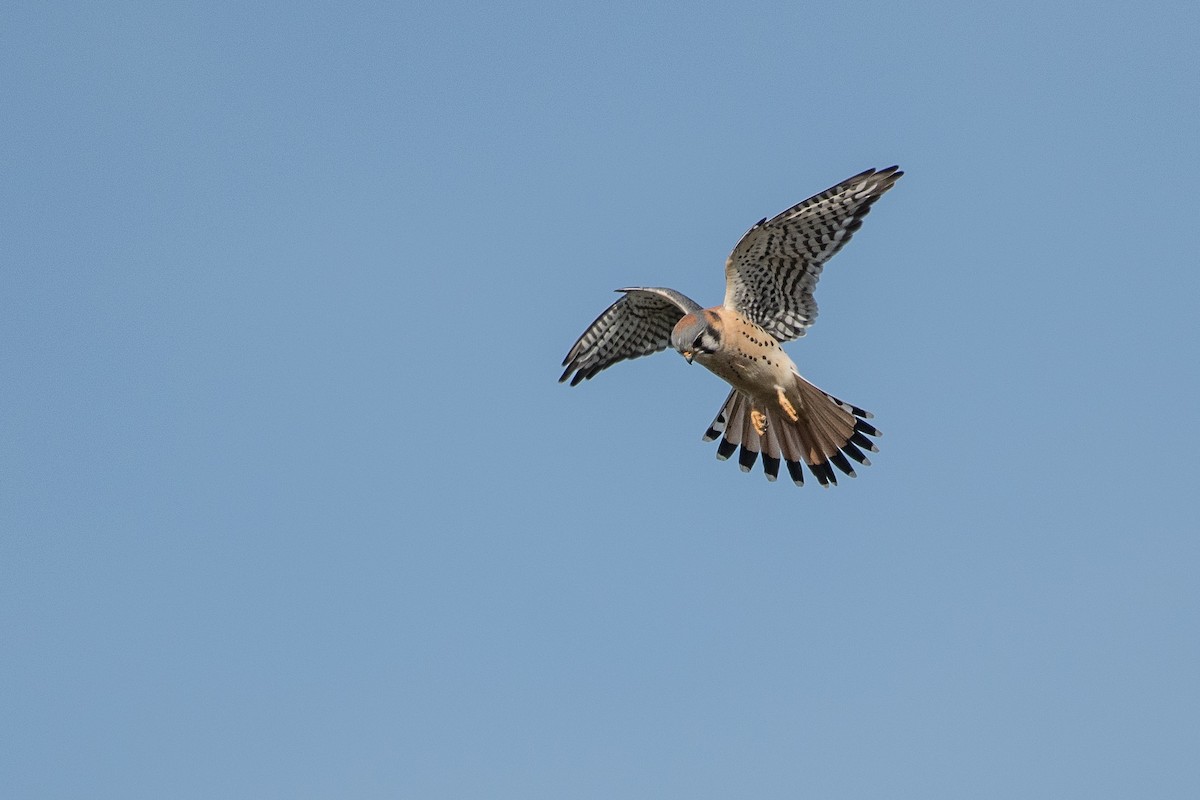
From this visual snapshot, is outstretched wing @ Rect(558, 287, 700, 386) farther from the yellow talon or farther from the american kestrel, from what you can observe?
the yellow talon

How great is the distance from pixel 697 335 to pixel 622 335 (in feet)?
6.87

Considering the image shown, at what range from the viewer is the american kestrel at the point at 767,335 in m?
13.4

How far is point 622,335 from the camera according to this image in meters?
15.2

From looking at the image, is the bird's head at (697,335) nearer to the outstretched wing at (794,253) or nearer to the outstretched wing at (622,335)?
the outstretched wing at (794,253)

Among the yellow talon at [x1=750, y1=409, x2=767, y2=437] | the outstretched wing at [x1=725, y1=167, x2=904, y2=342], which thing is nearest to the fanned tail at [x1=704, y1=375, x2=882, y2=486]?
the yellow talon at [x1=750, y1=409, x2=767, y2=437]

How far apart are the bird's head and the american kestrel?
0.04 ft

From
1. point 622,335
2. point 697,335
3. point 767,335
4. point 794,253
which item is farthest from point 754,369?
point 622,335

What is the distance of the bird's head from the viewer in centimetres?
1312

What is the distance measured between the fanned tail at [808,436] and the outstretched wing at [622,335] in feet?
3.39

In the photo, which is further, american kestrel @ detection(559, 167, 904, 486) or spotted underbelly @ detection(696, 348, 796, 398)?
spotted underbelly @ detection(696, 348, 796, 398)

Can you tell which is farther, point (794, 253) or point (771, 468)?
point (771, 468)

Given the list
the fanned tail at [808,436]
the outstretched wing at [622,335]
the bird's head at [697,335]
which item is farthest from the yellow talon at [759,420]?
the bird's head at [697,335]

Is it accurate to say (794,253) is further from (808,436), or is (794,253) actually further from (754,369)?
(808,436)

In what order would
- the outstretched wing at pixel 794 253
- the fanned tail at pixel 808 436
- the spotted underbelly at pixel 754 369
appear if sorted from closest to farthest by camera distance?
1. the outstretched wing at pixel 794 253
2. the spotted underbelly at pixel 754 369
3. the fanned tail at pixel 808 436
